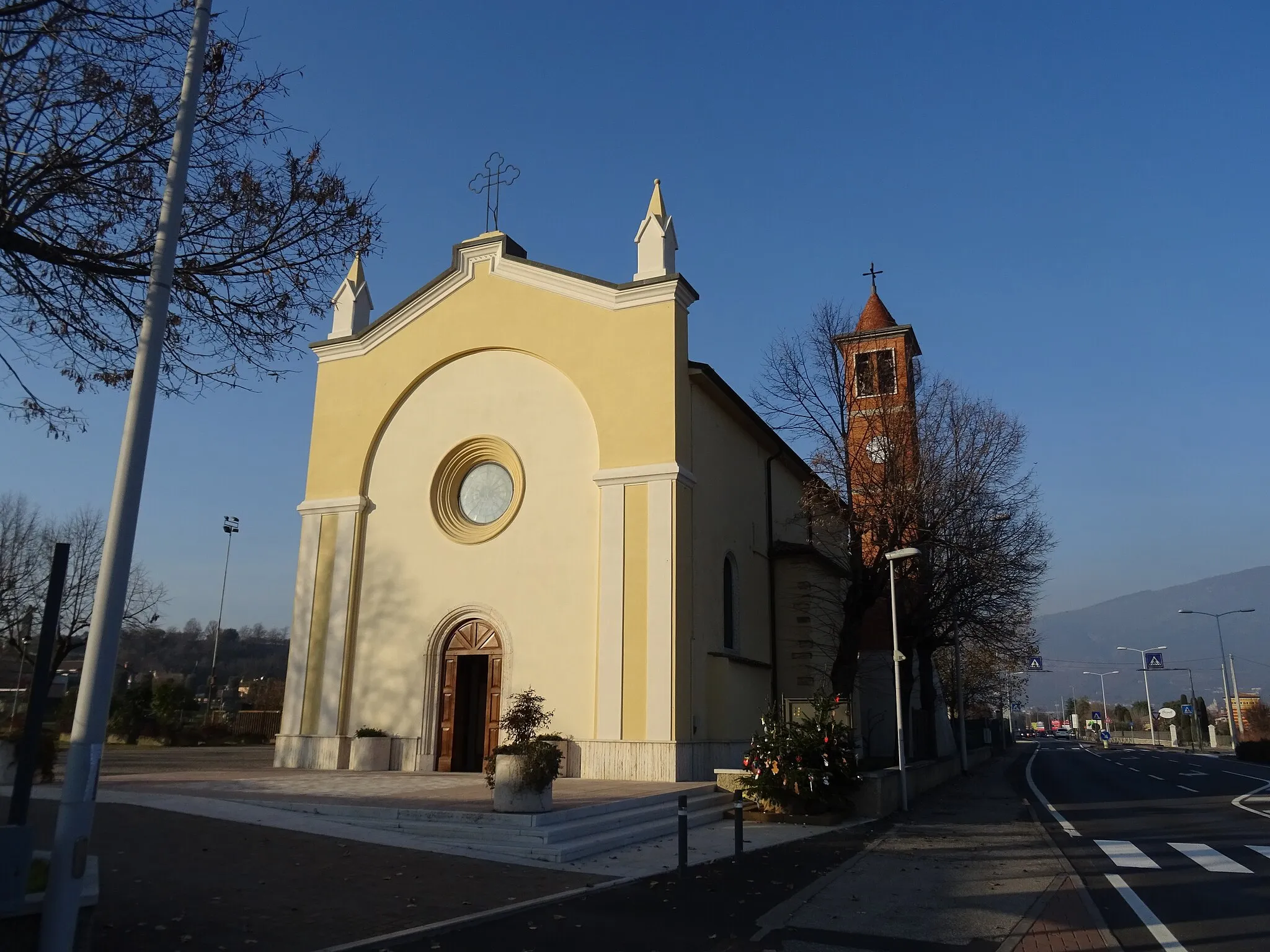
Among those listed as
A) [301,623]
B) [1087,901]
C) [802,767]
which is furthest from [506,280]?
[1087,901]

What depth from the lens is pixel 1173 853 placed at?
12.3 meters

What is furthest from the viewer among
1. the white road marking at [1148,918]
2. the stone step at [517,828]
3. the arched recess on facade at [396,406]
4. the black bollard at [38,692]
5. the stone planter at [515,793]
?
the arched recess on facade at [396,406]

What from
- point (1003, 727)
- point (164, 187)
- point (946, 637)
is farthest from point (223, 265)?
point (1003, 727)

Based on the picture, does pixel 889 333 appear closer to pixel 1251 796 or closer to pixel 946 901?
pixel 1251 796

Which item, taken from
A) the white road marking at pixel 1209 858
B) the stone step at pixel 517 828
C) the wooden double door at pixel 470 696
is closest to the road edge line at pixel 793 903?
the stone step at pixel 517 828

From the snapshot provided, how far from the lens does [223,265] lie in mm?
7961

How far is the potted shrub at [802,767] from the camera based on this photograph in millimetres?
15719

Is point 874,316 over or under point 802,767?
over

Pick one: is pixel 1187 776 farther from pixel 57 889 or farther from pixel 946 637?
pixel 57 889

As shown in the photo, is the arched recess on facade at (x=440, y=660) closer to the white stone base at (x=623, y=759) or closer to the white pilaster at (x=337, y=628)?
the white stone base at (x=623, y=759)

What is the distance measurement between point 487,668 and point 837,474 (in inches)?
419

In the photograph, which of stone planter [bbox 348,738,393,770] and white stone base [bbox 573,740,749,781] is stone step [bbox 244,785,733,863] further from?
stone planter [bbox 348,738,393,770]

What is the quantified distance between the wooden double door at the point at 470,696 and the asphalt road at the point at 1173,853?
1170 centimetres

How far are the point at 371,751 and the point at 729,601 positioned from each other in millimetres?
9419
